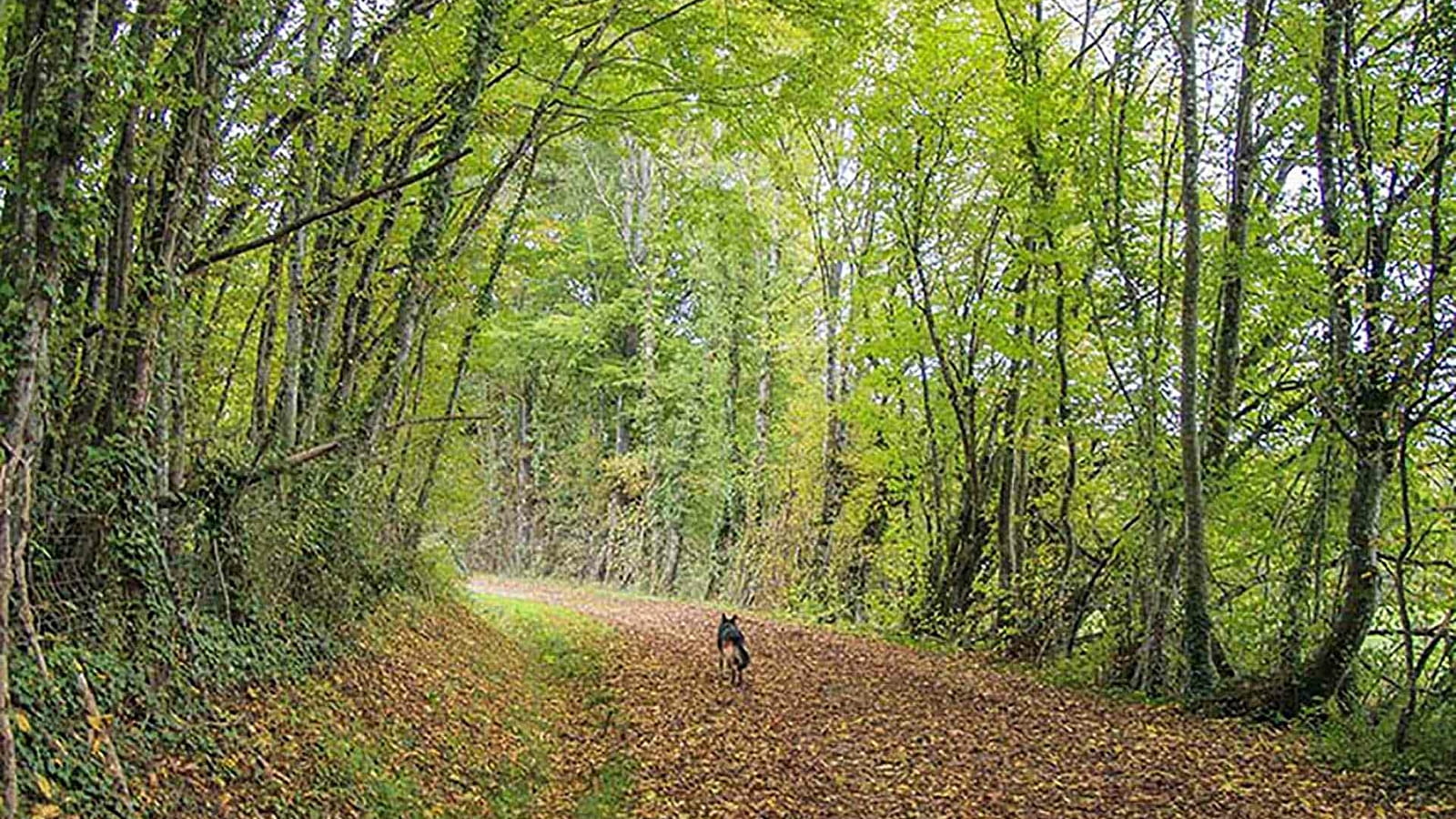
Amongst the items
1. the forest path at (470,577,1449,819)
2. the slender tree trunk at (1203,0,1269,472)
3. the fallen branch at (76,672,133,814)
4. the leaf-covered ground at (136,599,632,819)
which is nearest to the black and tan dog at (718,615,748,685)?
the forest path at (470,577,1449,819)

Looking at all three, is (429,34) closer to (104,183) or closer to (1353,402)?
(104,183)

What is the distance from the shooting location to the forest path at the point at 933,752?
702 centimetres

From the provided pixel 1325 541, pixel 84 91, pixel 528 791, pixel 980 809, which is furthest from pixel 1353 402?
pixel 84 91

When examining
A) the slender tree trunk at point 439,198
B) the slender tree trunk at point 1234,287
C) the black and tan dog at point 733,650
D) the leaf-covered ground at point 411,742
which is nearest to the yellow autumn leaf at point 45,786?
the leaf-covered ground at point 411,742

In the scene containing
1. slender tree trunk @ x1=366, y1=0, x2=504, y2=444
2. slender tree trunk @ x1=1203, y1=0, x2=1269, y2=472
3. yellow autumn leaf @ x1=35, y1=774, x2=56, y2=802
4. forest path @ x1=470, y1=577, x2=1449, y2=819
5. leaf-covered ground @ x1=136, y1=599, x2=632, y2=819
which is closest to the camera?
yellow autumn leaf @ x1=35, y1=774, x2=56, y2=802

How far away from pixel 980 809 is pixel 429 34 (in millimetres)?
7737

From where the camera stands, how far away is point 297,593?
8.53 metres

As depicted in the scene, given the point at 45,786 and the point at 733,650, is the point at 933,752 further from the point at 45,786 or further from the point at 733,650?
the point at 45,786

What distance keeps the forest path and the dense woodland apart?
109 centimetres

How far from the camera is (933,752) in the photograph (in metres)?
8.51

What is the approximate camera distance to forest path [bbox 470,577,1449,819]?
702 centimetres

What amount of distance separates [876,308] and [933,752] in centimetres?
1217

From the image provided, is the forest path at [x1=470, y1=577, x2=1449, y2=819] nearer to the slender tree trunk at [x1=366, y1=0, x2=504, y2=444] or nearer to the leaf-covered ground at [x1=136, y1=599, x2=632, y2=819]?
the leaf-covered ground at [x1=136, y1=599, x2=632, y2=819]

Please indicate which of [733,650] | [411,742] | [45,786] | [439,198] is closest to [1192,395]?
[733,650]
